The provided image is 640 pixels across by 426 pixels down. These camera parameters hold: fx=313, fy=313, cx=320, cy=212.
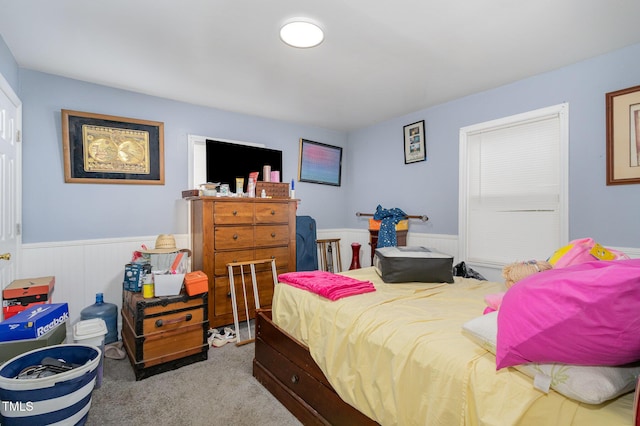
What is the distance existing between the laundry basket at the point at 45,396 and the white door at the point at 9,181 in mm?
987

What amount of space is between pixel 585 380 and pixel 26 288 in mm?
3092

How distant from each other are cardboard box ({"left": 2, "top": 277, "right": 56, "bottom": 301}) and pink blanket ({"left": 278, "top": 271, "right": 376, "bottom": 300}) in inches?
68.5

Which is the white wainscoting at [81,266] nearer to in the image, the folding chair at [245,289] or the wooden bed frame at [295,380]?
the folding chair at [245,289]

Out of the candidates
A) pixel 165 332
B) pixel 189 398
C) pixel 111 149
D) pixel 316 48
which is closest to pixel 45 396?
pixel 189 398

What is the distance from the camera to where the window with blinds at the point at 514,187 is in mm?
2689

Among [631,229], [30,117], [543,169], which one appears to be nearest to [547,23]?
[543,169]

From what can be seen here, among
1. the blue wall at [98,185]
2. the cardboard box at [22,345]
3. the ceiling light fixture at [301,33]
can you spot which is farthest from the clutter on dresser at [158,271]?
the ceiling light fixture at [301,33]

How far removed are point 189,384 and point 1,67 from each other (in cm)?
255

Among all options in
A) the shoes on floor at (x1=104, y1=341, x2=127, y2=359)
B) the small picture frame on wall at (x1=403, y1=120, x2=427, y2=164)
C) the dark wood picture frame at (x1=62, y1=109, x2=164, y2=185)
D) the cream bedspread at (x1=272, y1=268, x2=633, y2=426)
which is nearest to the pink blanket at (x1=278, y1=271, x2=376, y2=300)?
the cream bedspread at (x1=272, y1=268, x2=633, y2=426)

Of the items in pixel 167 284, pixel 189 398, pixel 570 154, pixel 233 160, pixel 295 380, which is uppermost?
pixel 233 160

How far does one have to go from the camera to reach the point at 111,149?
3029 mm

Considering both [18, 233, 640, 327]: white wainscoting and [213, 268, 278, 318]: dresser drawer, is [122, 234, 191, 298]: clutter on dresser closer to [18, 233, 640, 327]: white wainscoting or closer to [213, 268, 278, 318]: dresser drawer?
[18, 233, 640, 327]: white wainscoting

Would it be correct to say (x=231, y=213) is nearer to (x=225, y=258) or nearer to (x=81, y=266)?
(x=225, y=258)

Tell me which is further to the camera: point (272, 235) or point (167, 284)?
point (272, 235)
